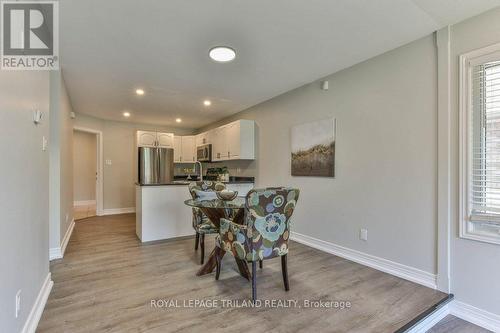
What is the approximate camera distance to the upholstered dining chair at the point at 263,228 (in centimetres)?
209

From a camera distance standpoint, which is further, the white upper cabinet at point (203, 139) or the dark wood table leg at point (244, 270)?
the white upper cabinet at point (203, 139)

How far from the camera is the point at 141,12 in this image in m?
2.01

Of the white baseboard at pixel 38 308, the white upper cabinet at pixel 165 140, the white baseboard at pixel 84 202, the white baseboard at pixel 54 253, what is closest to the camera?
the white baseboard at pixel 38 308

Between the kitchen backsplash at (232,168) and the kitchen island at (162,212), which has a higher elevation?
the kitchen backsplash at (232,168)

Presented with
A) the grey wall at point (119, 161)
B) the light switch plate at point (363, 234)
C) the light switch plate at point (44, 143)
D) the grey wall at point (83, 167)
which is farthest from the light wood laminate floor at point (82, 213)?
the light switch plate at point (363, 234)

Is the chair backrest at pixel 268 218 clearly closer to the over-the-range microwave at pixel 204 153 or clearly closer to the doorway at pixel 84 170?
the over-the-range microwave at pixel 204 153

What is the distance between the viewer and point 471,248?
210 cm

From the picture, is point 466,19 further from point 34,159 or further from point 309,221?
point 34,159

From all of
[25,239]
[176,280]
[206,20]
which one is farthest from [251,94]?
[25,239]

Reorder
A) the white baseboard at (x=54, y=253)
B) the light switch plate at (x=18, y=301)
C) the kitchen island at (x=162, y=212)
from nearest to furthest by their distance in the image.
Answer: the light switch plate at (x=18, y=301), the white baseboard at (x=54, y=253), the kitchen island at (x=162, y=212)

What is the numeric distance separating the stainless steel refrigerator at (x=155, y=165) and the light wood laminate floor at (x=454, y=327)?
15.0ft

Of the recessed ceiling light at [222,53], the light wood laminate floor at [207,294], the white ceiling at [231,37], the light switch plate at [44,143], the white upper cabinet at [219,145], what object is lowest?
Answer: the light wood laminate floor at [207,294]

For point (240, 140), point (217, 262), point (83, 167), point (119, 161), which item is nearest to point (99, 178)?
point (119, 161)

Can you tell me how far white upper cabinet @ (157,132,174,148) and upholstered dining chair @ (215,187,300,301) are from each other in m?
4.86
